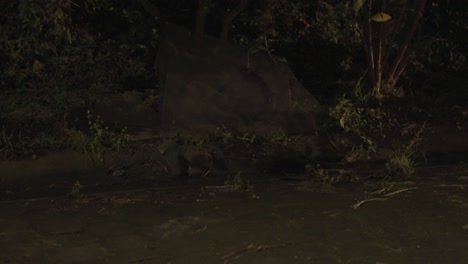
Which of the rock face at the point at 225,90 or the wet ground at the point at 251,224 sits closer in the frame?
the wet ground at the point at 251,224

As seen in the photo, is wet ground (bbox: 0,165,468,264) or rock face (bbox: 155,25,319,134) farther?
rock face (bbox: 155,25,319,134)

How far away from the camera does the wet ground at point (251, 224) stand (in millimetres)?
3984

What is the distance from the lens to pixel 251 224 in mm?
4555

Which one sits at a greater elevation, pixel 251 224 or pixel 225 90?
pixel 225 90

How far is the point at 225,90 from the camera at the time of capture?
22.5 feet

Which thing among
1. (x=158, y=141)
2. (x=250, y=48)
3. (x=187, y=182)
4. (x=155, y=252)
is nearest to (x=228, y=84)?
(x=250, y=48)

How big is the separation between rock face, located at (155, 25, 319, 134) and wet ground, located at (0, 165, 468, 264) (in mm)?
1150

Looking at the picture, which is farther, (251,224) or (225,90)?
(225,90)

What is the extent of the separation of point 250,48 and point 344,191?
2321 millimetres

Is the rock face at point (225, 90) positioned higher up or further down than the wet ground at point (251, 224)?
higher up

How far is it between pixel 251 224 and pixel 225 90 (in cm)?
254

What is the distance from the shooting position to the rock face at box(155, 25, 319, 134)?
6.65m

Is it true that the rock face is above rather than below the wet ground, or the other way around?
above

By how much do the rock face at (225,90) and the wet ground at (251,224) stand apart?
45.3 inches
